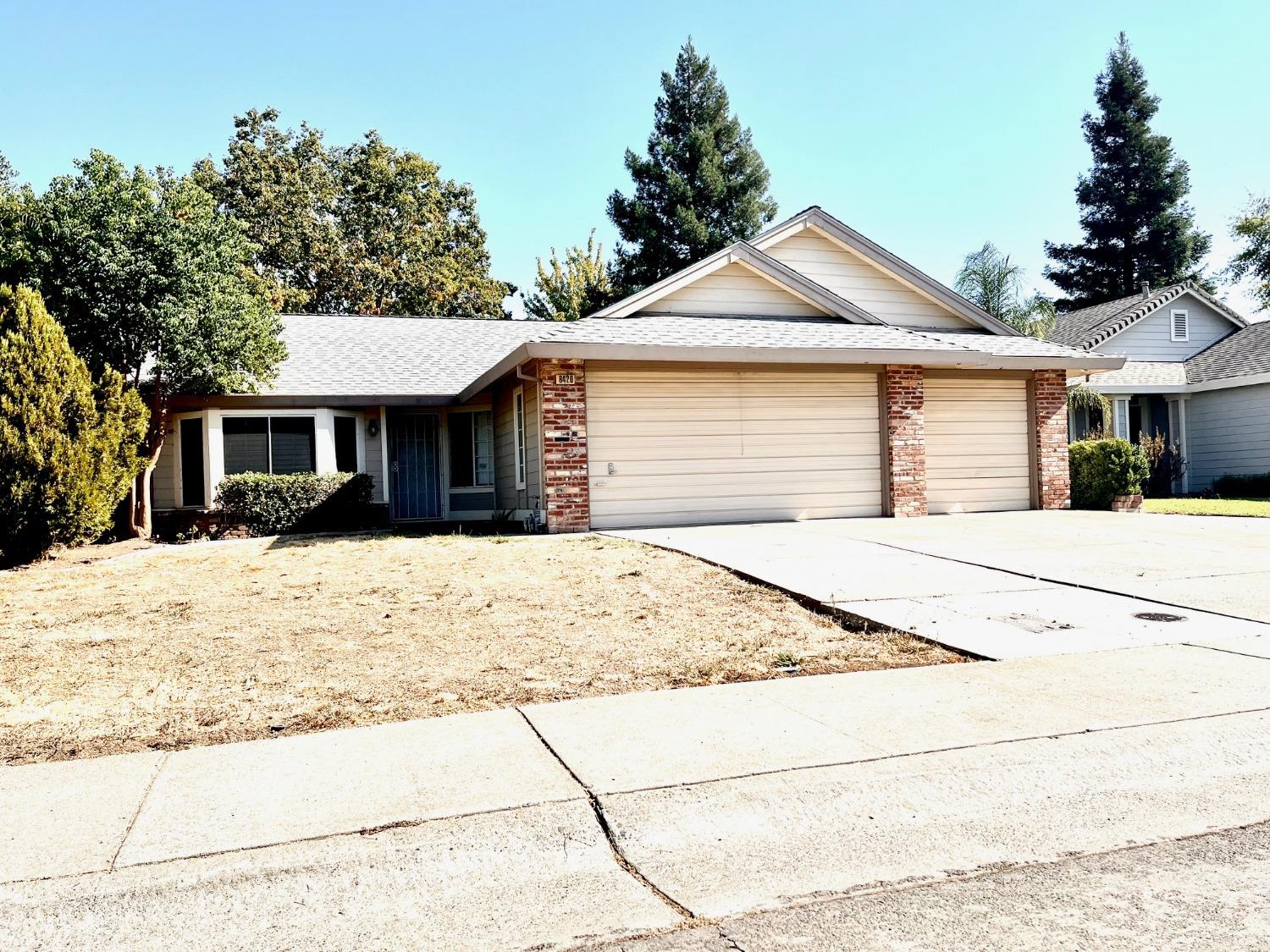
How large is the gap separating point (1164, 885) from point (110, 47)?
20.9 meters

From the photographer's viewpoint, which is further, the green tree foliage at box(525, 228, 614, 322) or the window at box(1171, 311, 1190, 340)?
the green tree foliage at box(525, 228, 614, 322)

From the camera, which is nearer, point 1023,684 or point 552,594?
point 1023,684

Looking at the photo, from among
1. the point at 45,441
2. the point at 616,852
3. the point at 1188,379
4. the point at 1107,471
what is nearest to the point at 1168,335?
the point at 1188,379

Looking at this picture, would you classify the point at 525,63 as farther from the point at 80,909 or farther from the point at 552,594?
the point at 80,909

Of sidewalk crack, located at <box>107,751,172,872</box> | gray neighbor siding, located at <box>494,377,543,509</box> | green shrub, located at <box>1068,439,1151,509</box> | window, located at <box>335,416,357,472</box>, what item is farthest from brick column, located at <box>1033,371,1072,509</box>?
sidewalk crack, located at <box>107,751,172,872</box>

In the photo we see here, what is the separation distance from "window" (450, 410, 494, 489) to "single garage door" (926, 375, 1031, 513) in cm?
873

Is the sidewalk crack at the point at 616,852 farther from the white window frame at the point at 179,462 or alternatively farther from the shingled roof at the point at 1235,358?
the shingled roof at the point at 1235,358

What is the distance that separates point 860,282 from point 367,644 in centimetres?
1347

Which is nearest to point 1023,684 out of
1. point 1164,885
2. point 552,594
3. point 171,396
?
point 1164,885

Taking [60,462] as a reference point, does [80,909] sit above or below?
below

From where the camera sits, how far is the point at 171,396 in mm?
16094

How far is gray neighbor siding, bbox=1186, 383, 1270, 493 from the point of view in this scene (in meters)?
22.1

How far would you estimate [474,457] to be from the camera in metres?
19.2

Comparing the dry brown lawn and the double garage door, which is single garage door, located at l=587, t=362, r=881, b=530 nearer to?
the double garage door
